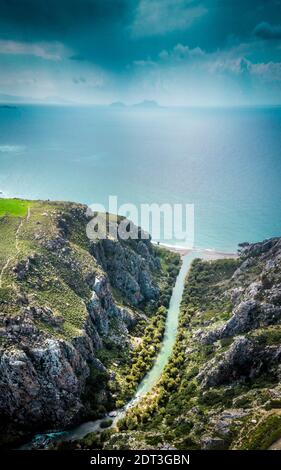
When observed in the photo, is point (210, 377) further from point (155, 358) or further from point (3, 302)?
point (3, 302)

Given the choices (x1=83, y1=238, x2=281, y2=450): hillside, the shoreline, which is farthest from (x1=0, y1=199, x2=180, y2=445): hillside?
the shoreline

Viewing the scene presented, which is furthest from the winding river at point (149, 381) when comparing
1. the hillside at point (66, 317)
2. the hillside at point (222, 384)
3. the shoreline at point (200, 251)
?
the shoreline at point (200, 251)

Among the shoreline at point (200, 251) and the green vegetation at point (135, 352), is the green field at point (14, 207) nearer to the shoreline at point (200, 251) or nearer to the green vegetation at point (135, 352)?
Answer: the green vegetation at point (135, 352)

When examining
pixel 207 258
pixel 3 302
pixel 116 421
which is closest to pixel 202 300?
pixel 207 258

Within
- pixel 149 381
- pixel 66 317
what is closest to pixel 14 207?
pixel 66 317

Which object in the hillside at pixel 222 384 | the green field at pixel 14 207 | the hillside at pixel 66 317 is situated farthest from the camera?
the green field at pixel 14 207

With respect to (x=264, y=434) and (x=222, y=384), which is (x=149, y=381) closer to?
(x=222, y=384)

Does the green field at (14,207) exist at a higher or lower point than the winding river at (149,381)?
higher

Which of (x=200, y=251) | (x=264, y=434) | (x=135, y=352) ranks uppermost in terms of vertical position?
(x=200, y=251)
